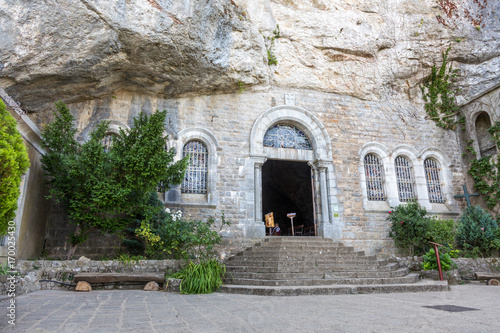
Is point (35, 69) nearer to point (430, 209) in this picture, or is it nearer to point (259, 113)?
point (259, 113)

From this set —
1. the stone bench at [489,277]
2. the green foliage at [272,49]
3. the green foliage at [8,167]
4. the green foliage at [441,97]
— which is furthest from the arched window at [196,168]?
the green foliage at [441,97]

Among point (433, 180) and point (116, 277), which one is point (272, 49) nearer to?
point (433, 180)

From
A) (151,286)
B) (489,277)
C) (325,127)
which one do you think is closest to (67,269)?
(151,286)

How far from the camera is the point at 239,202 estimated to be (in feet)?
30.3

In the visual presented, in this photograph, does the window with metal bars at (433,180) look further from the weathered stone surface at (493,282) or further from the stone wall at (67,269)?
the stone wall at (67,269)

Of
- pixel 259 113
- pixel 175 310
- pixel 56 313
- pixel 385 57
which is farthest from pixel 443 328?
pixel 385 57

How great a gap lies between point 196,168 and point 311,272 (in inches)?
175

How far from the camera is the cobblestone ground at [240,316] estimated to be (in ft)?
9.70

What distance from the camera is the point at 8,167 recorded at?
3.52 metres

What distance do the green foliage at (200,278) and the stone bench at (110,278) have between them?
0.36 metres

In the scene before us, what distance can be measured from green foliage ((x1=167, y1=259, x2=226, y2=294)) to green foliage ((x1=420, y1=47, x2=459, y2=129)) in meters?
9.74

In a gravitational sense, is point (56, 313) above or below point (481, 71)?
below

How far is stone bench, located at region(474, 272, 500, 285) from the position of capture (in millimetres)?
7812

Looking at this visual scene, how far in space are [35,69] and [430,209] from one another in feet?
38.6
